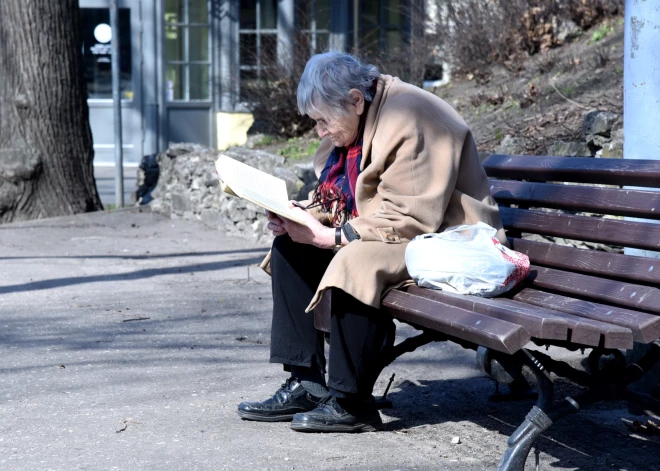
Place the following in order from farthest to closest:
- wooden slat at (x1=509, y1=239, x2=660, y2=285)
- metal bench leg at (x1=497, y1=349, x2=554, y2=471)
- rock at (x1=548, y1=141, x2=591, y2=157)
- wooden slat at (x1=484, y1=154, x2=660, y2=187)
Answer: rock at (x1=548, y1=141, x2=591, y2=157) → wooden slat at (x1=484, y1=154, x2=660, y2=187) → wooden slat at (x1=509, y1=239, x2=660, y2=285) → metal bench leg at (x1=497, y1=349, x2=554, y2=471)

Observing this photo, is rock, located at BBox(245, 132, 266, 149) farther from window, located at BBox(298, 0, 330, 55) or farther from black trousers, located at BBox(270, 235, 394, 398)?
black trousers, located at BBox(270, 235, 394, 398)

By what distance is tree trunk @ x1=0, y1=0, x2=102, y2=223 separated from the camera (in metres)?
9.56

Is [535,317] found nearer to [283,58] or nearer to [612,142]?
[612,142]

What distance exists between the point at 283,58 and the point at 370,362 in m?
8.99

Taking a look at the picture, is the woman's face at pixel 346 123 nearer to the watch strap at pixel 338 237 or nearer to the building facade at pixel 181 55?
the watch strap at pixel 338 237

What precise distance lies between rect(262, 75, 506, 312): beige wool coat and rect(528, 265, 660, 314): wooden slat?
21cm

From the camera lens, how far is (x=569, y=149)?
6.36 m

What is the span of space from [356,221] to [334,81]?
0.51m

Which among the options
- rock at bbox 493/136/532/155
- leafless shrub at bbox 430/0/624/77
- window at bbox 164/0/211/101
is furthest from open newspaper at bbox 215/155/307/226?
window at bbox 164/0/211/101

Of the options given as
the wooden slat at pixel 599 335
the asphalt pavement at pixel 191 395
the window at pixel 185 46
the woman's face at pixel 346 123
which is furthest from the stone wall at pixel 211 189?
the window at pixel 185 46

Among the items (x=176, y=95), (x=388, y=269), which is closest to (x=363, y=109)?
(x=388, y=269)

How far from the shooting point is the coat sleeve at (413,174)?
333 cm

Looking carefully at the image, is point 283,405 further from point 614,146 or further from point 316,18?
point 316,18

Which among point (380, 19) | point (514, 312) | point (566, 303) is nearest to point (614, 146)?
point (566, 303)
